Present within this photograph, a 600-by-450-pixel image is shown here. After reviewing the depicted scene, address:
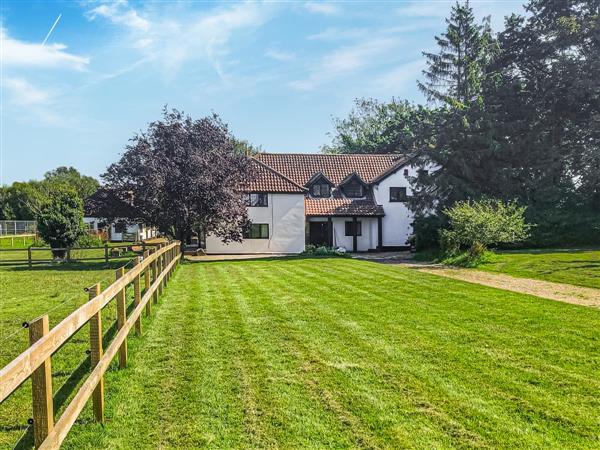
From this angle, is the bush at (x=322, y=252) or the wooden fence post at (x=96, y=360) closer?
the wooden fence post at (x=96, y=360)

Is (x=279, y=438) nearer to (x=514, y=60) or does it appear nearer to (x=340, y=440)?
(x=340, y=440)

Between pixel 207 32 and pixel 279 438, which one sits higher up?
pixel 207 32

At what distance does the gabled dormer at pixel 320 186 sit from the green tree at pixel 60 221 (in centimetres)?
1574

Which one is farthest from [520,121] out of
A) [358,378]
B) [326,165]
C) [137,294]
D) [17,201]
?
[17,201]

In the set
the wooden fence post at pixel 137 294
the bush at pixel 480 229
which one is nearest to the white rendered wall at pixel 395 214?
the bush at pixel 480 229

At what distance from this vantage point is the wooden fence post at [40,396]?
9.78ft

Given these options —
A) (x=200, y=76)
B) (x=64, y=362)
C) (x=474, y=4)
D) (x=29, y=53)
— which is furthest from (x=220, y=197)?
(x=474, y=4)

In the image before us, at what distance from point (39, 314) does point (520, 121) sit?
106 feet

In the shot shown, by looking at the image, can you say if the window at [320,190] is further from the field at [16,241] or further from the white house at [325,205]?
the field at [16,241]

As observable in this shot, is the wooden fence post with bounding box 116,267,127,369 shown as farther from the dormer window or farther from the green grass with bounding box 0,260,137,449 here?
the dormer window

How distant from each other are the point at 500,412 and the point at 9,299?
1202 centimetres

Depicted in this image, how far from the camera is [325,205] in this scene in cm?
3453

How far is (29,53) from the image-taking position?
29.6 ft

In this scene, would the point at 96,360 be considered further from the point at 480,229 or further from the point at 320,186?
the point at 320,186
